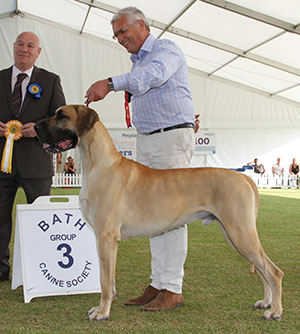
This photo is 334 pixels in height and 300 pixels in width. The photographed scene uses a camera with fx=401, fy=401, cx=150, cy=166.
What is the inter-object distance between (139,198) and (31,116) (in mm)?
1681

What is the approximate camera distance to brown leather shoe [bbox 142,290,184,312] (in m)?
3.46

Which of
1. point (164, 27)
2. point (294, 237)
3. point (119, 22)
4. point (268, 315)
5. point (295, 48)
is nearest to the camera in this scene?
point (268, 315)

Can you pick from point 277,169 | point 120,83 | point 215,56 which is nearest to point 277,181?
point 277,169

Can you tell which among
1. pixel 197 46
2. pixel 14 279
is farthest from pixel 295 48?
pixel 14 279

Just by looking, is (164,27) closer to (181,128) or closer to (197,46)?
(197,46)

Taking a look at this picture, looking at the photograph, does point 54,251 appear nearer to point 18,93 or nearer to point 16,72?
point 18,93

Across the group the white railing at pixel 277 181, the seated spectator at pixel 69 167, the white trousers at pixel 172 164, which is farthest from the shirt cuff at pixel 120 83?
the white railing at pixel 277 181

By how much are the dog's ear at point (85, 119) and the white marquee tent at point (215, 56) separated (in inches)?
440

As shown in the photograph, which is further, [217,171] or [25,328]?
[217,171]

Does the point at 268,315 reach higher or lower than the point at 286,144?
lower

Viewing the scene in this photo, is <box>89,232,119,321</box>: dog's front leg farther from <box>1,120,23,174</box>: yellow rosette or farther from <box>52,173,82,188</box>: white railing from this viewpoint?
<box>52,173,82,188</box>: white railing

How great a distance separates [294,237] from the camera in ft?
22.6

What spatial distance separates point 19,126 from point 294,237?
16.4 feet

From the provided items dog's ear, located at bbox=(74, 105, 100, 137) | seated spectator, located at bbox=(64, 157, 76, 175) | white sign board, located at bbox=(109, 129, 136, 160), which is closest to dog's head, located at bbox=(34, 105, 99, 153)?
dog's ear, located at bbox=(74, 105, 100, 137)
